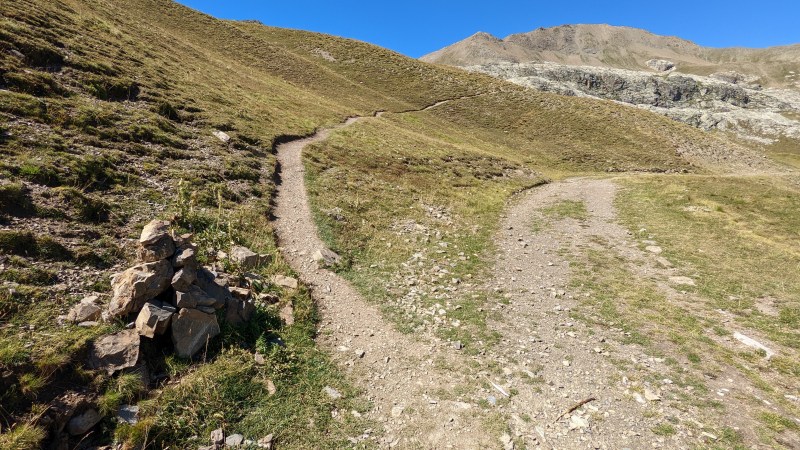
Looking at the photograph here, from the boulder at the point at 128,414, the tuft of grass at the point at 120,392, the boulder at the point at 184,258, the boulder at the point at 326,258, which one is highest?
the boulder at the point at 184,258

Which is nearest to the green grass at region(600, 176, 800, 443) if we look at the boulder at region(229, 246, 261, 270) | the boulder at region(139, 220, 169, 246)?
the boulder at region(229, 246, 261, 270)

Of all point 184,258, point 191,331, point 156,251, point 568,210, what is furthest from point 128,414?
point 568,210

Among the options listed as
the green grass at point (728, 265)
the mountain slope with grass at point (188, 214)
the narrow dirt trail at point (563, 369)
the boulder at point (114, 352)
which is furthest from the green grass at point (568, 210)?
the boulder at point (114, 352)

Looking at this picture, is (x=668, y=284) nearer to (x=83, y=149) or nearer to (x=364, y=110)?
(x=83, y=149)

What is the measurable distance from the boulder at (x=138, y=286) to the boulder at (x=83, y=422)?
2.48m

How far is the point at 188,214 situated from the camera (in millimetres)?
14969

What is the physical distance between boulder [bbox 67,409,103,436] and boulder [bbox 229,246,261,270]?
6.60m

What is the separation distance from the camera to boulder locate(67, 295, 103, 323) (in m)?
8.73

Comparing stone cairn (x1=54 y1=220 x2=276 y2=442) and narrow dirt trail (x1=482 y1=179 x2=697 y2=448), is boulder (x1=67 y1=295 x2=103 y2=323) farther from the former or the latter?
narrow dirt trail (x1=482 y1=179 x2=697 y2=448)

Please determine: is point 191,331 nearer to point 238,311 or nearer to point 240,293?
point 238,311

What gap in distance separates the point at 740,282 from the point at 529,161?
36.4 meters

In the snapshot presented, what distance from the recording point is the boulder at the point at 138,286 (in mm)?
8977

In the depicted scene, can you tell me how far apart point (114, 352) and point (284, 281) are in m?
5.86

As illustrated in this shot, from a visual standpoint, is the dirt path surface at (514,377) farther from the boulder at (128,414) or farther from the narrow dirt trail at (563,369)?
the boulder at (128,414)
